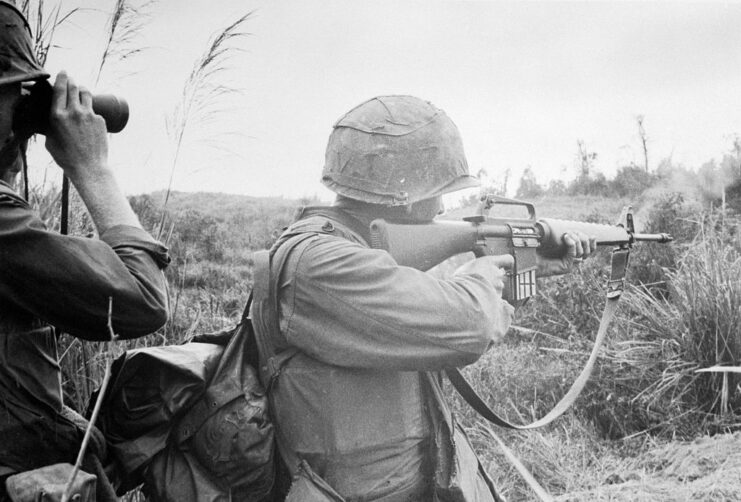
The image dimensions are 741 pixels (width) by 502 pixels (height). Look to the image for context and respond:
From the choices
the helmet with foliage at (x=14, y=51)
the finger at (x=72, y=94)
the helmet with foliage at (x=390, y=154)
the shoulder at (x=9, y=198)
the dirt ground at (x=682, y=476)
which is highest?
the helmet with foliage at (x=14, y=51)

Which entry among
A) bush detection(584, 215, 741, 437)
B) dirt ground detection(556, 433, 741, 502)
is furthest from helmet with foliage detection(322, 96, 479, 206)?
bush detection(584, 215, 741, 437)

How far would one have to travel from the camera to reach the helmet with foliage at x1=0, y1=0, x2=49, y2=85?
1637mm

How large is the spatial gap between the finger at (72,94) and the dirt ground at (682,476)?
137 inches

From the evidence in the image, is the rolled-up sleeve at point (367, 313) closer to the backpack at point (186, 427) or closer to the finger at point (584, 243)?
the backpack at point (186, 427)

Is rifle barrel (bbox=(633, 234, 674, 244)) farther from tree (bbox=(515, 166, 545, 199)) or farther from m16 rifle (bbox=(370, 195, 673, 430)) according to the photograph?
tree (bbox=(515, 166, 545, 199))

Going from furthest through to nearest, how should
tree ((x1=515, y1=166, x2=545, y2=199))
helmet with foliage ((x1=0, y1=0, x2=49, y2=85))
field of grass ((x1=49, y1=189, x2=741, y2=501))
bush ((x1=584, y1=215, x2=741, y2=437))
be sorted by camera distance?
tree ((x1=515, y1=166, x2=545, y2=199)) → bush ((x1=584, y1=215, x2=741, y2=437)) → field of grass ((x1=49, y1=189, x2=741, y2=501)) → helmet with foliage ((x1=0, y1=0, x2=49, y2=85))

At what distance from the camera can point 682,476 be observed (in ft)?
13.3

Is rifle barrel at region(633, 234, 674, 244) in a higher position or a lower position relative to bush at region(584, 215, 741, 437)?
higher

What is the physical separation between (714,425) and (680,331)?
708 millimetres

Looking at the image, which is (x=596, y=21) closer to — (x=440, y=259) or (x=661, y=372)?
(x=661, y=372)

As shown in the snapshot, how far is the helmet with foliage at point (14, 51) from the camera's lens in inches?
64.4

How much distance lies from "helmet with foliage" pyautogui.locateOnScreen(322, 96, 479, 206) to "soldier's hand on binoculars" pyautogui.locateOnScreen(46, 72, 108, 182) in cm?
97

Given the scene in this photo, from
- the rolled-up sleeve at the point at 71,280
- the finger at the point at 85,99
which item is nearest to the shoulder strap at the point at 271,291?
the rolled-up sleeve at the point at 71,280

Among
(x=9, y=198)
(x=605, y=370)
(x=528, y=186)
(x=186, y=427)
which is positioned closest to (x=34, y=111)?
(x=9, y=198)
